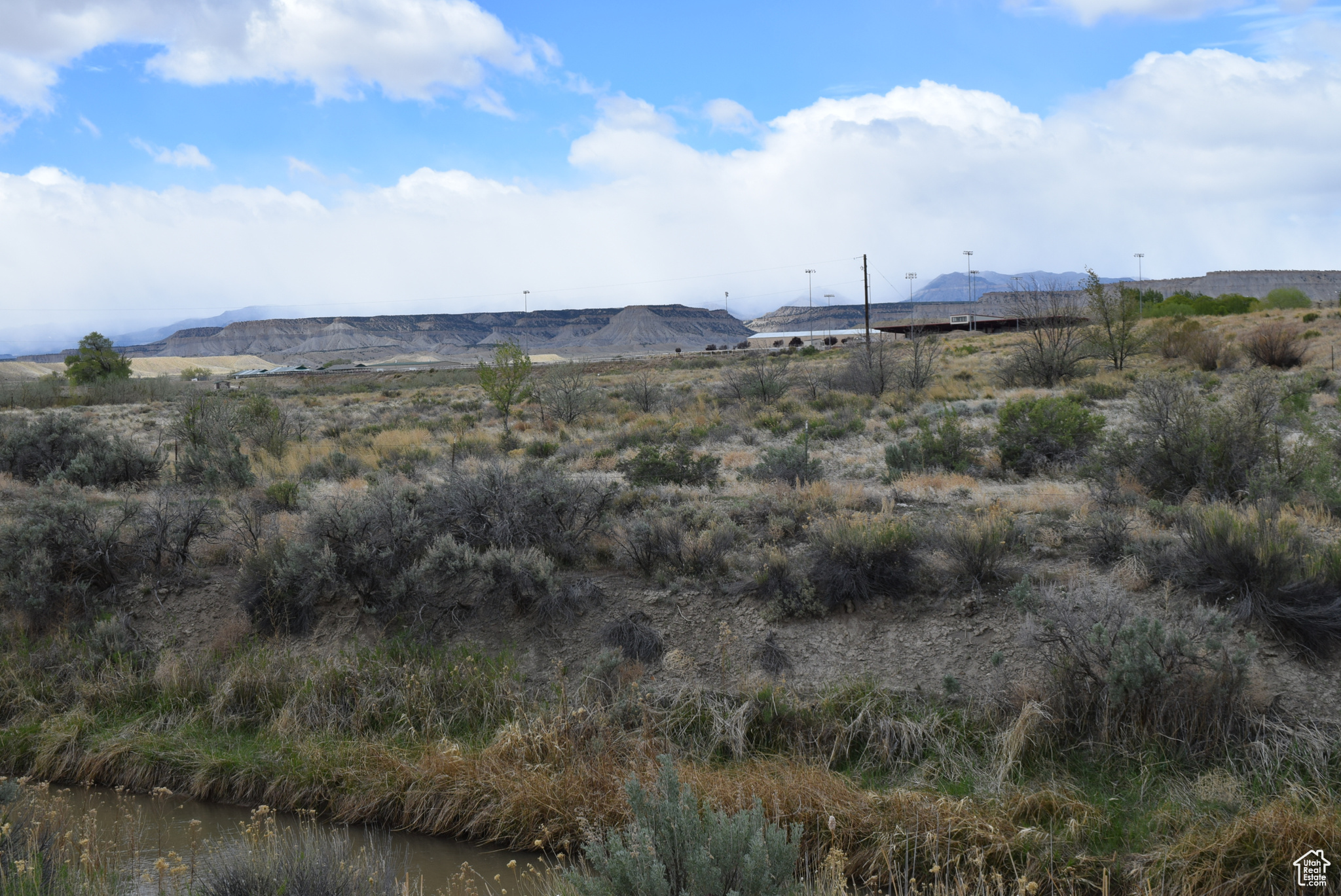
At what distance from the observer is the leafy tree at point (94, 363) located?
47.9 metres

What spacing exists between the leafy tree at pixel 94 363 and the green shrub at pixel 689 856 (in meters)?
54.5

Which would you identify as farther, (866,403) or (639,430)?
(866,403)

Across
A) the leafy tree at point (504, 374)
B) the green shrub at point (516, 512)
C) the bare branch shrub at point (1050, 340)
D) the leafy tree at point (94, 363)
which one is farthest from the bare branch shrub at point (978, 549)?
the leafy tree at point (94, 363)

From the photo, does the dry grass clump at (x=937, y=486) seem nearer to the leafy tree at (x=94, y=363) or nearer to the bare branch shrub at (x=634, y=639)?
the bare branch shrub at (x=634, y=639)

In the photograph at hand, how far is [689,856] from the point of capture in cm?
351

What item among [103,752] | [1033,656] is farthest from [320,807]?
[1033,656]

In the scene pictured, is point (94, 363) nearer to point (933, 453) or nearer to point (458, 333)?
point (933, 453)

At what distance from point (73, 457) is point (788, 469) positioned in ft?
44.1

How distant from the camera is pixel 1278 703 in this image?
5.73 meters

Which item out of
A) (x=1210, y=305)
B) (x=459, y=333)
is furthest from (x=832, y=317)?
(x=1210, y=305)

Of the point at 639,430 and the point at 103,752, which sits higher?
the point at 639,430

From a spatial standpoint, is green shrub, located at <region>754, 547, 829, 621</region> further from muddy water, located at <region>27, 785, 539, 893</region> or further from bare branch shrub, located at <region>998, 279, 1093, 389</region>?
bare branch shrub, located at <region>998, 279, 1093, 389</region>

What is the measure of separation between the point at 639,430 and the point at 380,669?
12.5 meters

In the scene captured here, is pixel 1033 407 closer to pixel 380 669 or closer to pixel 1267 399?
pixel 1267 399
